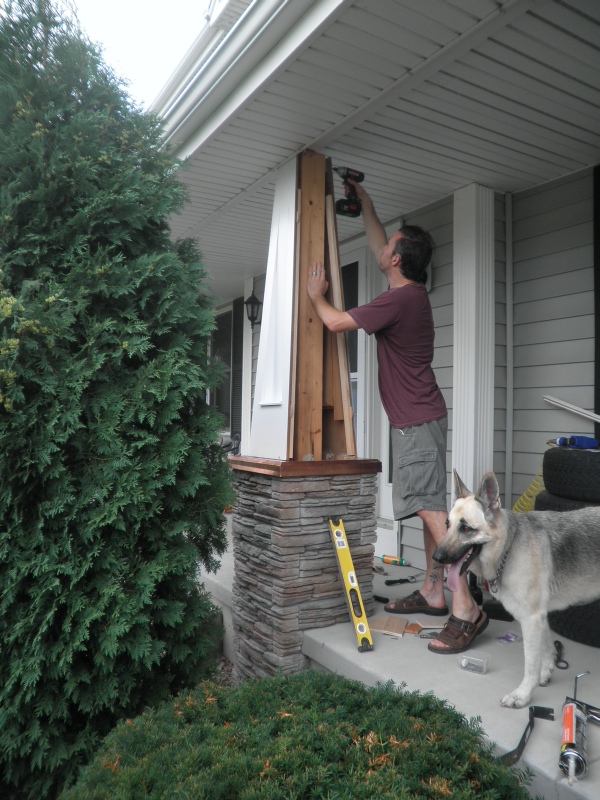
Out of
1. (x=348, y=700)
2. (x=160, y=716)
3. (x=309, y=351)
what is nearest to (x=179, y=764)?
(x=160, y=716)

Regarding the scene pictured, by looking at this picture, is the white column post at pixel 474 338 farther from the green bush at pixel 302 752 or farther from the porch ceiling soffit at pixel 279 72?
the green bush at pixel 302 752

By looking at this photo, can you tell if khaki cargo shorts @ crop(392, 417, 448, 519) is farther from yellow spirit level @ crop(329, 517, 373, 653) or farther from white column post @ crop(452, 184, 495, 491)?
white column post @ crop(452, 184, 495, 491)

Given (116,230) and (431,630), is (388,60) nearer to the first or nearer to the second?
(116,230)

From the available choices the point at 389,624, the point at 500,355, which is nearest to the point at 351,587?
the point at 389,624

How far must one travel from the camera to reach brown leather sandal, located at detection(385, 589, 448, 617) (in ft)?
10.2

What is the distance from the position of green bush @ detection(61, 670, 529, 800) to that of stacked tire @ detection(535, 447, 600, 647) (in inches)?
44.7

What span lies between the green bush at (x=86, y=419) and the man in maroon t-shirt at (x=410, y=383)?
3.22ft

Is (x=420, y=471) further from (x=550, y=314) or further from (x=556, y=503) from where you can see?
(x=550, y=314)

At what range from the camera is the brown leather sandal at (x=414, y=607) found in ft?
10.2

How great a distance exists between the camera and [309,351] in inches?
128

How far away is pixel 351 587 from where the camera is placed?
110 inches

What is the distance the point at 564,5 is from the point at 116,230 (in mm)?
2012

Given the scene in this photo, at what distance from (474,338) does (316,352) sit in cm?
121

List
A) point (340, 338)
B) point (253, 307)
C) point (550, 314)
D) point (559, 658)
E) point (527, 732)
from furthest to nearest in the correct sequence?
point (253, 307), point (550, 314), point (340, 338), point (559, 658), point (527, 732)
